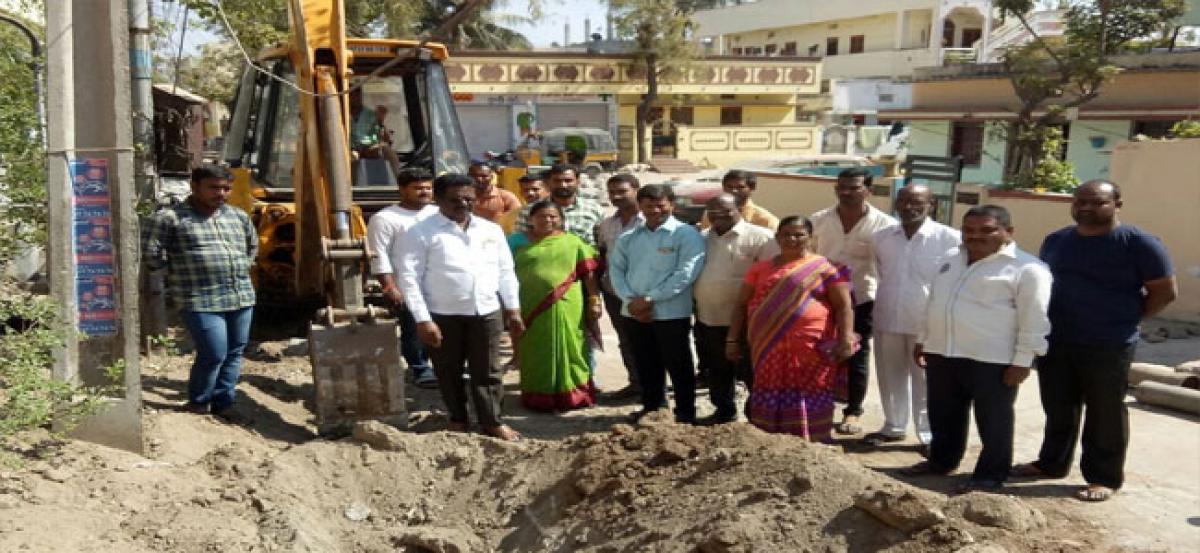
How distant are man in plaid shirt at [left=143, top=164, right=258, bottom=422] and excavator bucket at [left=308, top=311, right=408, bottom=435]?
17.3 inches

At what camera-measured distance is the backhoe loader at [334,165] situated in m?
5.24

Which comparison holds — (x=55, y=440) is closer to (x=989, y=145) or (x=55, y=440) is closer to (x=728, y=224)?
(x=728, y=224)

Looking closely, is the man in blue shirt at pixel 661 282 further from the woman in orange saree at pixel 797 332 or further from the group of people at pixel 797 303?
the woman in orange saree at pixel 797 332

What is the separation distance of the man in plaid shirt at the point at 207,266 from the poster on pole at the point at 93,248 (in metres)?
0.67

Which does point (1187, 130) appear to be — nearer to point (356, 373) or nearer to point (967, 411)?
point (967, 411)

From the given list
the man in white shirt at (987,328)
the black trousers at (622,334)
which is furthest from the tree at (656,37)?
the man in white shirt at (987,328)

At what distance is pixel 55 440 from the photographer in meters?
4.07

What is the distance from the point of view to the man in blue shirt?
5.33m

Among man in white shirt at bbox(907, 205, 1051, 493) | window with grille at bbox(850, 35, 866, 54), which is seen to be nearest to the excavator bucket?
man in white shirt at bbox(907, 205, 1051, 493)

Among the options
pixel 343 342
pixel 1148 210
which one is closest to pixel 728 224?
pixel 343 342

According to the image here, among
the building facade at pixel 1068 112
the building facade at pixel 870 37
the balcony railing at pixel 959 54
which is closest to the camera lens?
the building facade at pixel 1068 112

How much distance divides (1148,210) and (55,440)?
9.75 m

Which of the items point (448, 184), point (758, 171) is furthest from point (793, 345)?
point (758, 171)

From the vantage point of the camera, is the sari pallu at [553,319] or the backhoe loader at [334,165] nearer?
the backhoe loader at [334,165]
